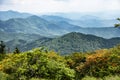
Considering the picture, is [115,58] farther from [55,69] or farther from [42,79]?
[42,79]

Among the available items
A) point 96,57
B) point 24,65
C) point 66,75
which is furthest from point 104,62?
point 24,65

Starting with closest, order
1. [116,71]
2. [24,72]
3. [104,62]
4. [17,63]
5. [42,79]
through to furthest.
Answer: [42,79] → [24,72] → [17,63] → [116,71] → [104,62]

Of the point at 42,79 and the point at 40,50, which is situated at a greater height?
the point at 40,50

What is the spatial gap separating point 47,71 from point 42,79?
12.6 ft

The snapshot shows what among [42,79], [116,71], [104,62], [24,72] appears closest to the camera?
[42,79]

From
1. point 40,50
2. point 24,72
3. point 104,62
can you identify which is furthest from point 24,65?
point 104,62

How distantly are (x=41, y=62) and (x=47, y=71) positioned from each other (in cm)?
179

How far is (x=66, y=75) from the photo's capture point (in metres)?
50.8

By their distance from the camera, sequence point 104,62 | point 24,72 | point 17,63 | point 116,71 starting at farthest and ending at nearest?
point 104,62, point 116,71, point 17,63, point 24,72

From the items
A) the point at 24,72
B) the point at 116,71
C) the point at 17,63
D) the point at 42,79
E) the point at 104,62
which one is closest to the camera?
the point at 42,79

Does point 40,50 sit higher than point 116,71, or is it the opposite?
point 40,50

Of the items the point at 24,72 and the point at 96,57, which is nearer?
the point at 24,72

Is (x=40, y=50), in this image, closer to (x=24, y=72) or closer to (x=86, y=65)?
(x=24, y=72)

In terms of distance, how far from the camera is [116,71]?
6919 cm
